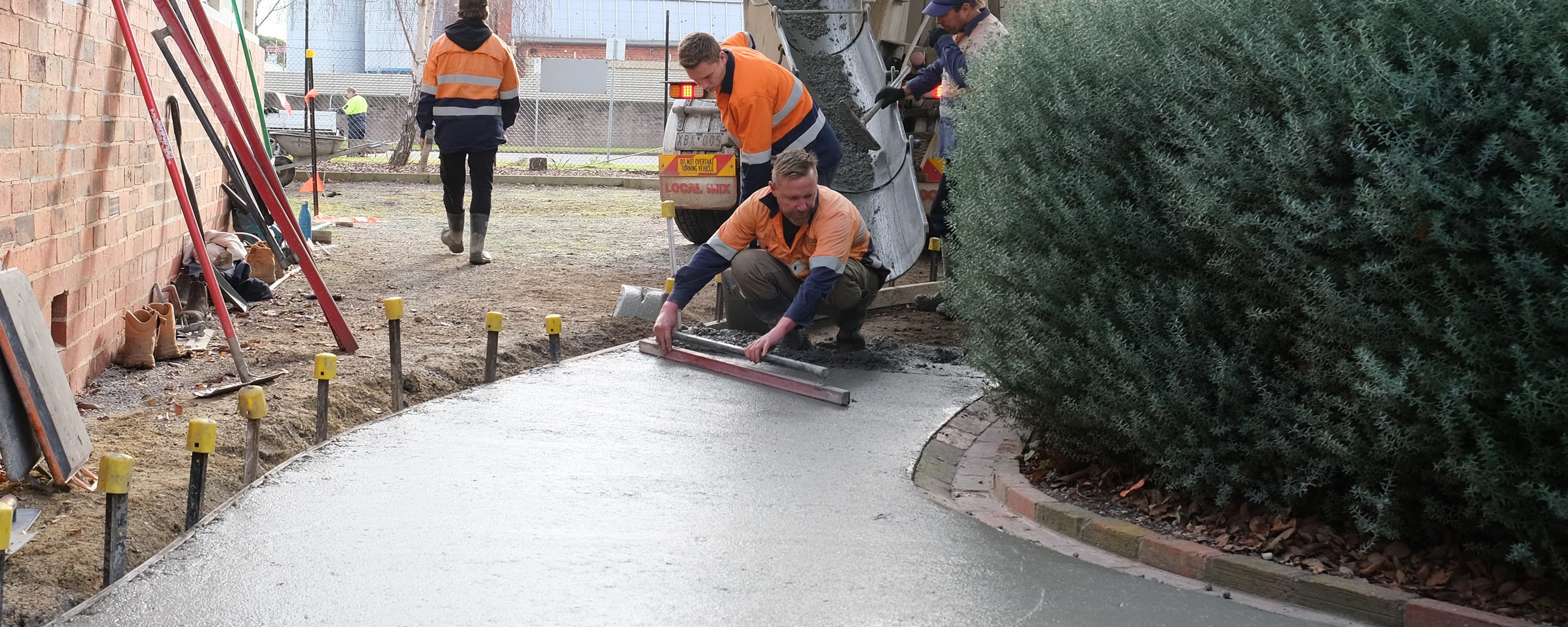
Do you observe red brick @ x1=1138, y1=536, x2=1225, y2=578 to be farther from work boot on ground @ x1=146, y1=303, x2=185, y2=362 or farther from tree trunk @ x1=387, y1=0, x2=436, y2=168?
tree trunk @ x1=387, y1=0, x2=436, y2=168

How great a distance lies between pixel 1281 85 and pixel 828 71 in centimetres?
547

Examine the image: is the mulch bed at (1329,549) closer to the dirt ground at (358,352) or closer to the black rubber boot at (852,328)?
the black rubber boot at (852,328)

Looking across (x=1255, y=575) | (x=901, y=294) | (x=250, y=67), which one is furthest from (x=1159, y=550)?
(x=250, y=67)

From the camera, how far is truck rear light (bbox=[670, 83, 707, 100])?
398 inches

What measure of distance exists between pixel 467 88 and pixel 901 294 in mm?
3572

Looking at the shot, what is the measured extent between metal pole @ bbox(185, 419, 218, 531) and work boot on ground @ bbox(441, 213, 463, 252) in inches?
245

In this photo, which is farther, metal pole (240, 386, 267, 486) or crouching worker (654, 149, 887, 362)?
crouching worker (654, 149, 887, 362)

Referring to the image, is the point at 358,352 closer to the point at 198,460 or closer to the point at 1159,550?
the point at 198,460

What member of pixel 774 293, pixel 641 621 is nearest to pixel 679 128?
pixel 774 293

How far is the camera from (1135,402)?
159 inches

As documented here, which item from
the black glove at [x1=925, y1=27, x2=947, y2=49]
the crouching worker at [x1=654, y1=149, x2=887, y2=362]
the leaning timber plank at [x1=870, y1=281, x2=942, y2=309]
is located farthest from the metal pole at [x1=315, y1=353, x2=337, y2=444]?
the black glove at [x1=925, y1=27, x2=947, y2=49]

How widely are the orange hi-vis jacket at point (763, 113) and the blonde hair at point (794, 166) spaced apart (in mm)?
1196

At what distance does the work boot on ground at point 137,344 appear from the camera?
5898 mm

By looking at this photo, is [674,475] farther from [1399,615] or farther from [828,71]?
[828,71]
